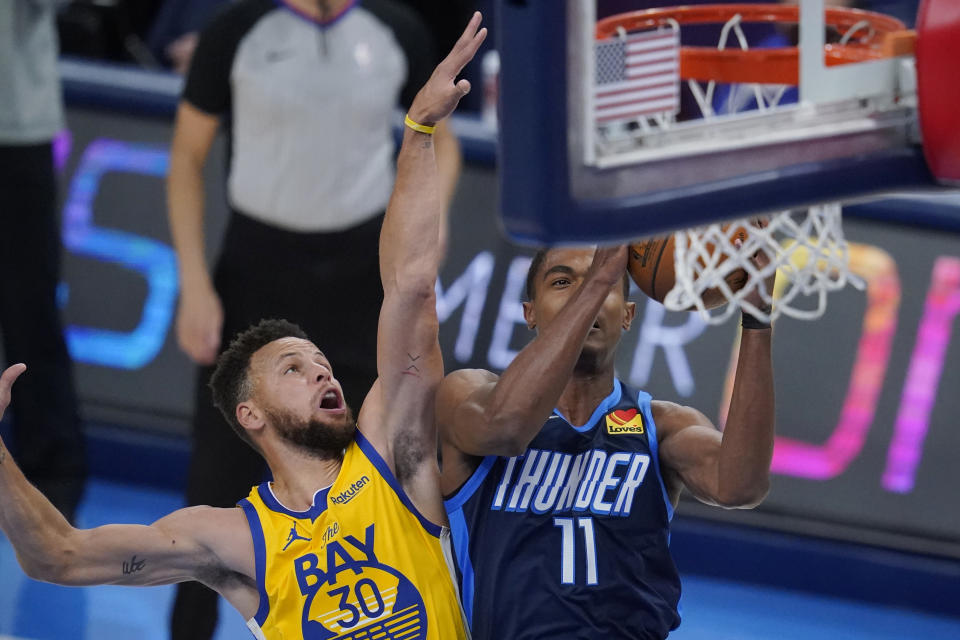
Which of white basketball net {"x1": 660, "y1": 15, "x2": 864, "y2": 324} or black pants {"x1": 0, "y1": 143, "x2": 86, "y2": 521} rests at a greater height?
white basketball net {"x1": 660, "y1": 15, "x2": 864, "y2": 324}

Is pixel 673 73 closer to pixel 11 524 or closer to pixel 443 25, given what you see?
pixel 11 524

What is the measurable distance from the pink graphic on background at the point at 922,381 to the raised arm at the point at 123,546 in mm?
3220

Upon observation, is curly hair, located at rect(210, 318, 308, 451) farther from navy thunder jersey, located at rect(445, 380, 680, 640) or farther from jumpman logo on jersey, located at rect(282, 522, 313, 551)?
navy thunder jersey, located at rect(445, 380, 680, 640)

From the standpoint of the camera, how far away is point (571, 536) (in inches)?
139

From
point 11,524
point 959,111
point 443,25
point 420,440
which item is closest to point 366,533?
point 420,440

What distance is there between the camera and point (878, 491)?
6.19m

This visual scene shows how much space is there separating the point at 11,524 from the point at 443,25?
4835mm

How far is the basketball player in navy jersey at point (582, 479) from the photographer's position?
3404 millimetres

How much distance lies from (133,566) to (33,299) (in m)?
2.63

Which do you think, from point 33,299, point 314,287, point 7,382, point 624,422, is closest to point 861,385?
point 314,287

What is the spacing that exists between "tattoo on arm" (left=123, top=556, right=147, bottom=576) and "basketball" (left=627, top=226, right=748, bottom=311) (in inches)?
52.7

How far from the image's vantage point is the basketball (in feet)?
10.9

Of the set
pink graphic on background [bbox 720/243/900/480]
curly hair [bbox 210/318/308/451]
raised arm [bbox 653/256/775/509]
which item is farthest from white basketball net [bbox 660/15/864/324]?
pink graphic on background [bbox 720/243/900/480]

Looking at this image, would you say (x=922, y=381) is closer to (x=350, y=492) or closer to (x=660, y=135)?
(x=350, y=492)
